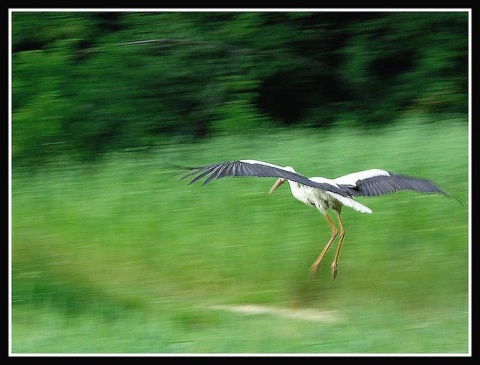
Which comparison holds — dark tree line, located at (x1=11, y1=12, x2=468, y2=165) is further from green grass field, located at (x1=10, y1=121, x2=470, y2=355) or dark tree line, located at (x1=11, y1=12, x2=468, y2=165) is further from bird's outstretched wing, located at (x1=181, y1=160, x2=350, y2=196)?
bird's outstretched wing, located at (x1=181, y1=160, x2=350, y2=196)

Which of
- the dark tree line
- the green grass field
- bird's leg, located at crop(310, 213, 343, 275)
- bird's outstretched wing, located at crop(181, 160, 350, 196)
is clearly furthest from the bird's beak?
the dark tree line

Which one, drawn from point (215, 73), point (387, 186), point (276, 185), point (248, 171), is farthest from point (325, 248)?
point (215, 73)

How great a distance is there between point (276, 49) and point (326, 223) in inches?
88.9

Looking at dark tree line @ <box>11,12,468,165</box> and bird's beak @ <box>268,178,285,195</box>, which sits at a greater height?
dark tree line @ <box>11,12,468,165</box>

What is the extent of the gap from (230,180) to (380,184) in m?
1.45

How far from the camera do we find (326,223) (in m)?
6.56

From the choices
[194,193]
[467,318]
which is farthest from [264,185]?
[467,318]

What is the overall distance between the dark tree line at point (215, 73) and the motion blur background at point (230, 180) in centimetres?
1

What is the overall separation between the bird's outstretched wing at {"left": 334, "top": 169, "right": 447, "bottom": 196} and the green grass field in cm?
74

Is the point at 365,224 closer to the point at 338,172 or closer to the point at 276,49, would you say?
the point at 338,172

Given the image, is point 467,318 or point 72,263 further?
point 72,263

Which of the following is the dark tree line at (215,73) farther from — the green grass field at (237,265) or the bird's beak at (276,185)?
the bird's beak at (276,185)

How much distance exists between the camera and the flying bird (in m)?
5.36

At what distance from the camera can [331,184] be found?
18.5ft
